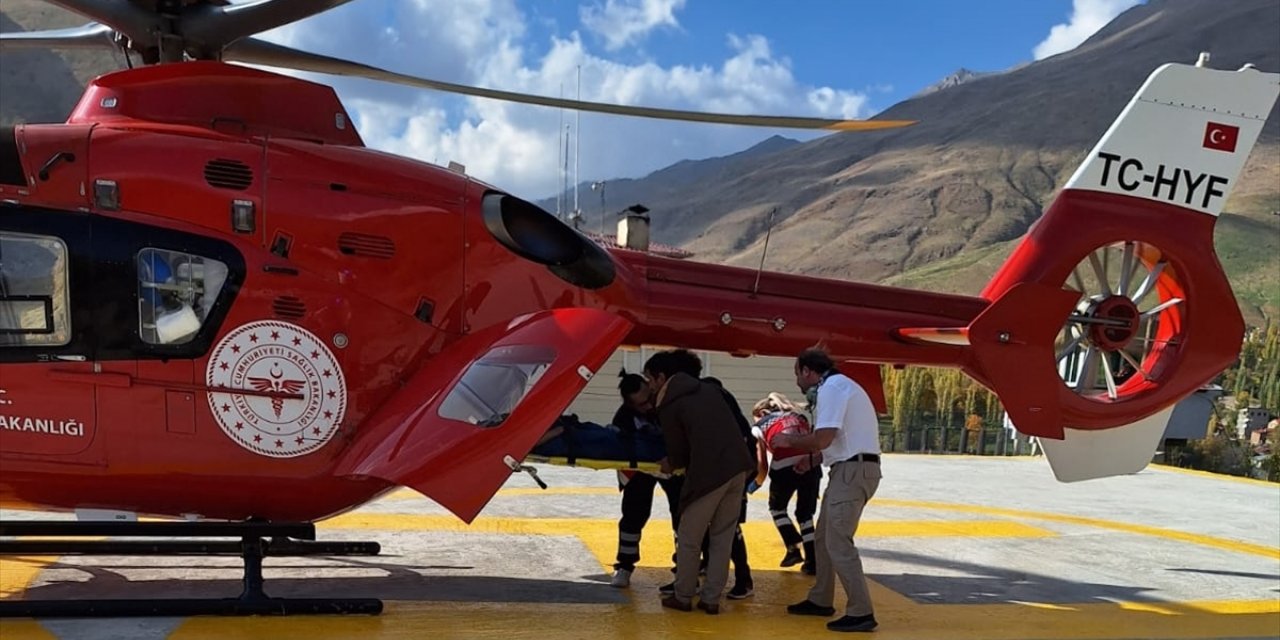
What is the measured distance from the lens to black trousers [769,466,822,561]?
24.6 feet

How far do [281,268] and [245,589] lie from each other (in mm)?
2009

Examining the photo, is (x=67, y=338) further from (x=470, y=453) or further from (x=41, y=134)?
(x=470, y=453)

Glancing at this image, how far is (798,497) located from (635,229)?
1503 cm

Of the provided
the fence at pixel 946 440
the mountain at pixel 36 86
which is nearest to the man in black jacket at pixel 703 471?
the fence at pixel 946 440

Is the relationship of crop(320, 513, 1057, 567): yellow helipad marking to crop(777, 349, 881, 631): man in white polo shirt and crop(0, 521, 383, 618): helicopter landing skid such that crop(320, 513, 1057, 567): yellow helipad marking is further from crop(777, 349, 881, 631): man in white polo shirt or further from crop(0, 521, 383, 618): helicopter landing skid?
crop(0, 521, 383, 618): helicopter landing skid

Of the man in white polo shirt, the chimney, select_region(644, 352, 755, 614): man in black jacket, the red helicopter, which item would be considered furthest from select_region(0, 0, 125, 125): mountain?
the man in white polo shirt

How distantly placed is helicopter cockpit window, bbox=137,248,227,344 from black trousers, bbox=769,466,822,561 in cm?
434

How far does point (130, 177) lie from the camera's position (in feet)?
19.0

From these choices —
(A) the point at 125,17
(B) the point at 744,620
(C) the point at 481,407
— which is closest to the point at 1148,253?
(B) the point at 744,620

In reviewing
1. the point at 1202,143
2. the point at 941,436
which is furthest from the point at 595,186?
the point at 1202,143

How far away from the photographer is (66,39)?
23.4 ft

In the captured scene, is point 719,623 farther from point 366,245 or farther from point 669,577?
point 366,245

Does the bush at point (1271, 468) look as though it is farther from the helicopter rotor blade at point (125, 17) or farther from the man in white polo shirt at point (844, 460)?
the helicopter rotor blade at point (125, 17)

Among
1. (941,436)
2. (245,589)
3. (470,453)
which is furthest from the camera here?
(941,436)
